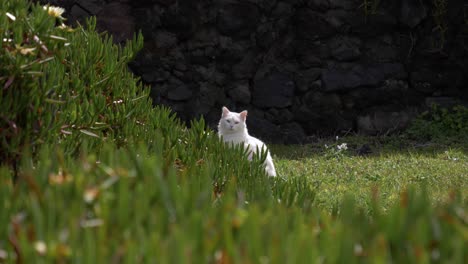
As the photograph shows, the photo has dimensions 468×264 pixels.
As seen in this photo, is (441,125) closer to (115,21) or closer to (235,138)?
(235,138)

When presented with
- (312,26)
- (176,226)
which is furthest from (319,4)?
(176,226)

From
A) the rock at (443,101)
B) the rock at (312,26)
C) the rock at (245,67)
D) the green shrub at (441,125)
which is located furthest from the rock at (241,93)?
the rock at (443,101)

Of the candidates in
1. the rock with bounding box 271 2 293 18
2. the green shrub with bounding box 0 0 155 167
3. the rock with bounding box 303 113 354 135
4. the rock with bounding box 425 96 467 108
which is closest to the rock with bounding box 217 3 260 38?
the rock with bounding box 271 2 293 18

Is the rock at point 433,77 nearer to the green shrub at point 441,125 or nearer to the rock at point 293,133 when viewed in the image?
the green shrub at point 441,125

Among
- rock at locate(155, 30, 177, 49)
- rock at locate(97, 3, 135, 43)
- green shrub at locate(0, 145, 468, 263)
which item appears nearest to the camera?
green shrub at locate(0, 145, 468, 263)

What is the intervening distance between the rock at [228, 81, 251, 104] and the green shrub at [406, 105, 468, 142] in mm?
2398

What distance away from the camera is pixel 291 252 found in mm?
1156

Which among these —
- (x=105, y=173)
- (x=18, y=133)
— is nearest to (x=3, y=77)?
(x=18, y=133)

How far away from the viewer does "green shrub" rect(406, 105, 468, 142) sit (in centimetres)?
973

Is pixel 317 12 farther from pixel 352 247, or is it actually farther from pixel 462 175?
pixel 352 247

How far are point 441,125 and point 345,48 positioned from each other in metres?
1.79

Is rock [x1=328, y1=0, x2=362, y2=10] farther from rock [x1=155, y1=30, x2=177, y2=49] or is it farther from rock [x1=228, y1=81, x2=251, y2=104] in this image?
rock [x1=155, y1=30, x2=177, y2=49]

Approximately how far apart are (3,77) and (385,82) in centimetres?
855

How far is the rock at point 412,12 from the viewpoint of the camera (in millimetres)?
10180
